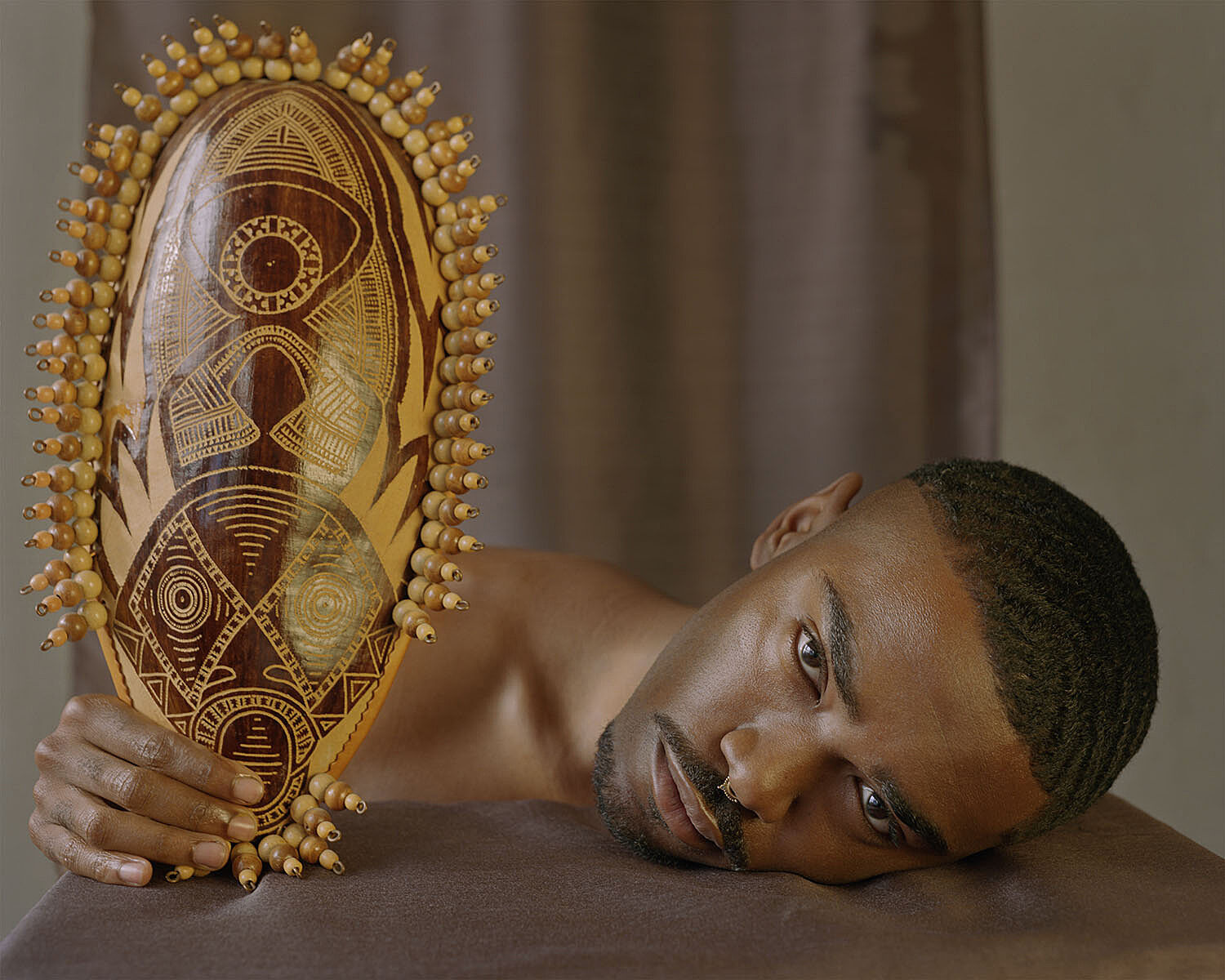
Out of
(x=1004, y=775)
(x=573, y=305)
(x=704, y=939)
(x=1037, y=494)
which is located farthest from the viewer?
(x=573, y=305)

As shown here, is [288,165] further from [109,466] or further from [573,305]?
[573,305]

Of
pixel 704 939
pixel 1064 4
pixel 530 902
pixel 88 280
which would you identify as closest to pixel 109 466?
pixel 88 280

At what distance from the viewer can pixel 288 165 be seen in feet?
2.76

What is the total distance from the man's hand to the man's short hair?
0.56 m

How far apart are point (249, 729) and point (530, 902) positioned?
0.24m

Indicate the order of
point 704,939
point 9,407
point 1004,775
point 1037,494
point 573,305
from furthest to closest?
point 573,305, point 9,407, point 1037,494, point 1004,775, point 704,939

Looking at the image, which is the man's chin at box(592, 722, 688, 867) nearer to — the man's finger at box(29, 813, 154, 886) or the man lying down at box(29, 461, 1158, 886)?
the man lying down at box(29, 461, 1158, 886)

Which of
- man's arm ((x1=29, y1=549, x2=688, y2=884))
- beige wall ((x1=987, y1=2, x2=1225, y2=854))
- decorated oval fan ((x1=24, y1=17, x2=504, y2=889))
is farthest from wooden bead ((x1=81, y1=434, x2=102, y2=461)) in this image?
beige wall ((x1=987, y1=2, x2=1225, y2=854))

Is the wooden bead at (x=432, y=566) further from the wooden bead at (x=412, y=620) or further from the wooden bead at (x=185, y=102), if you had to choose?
the wooden bead at (x=185, y=102)

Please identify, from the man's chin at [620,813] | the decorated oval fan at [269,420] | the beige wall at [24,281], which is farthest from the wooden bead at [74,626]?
the beige wall at [24,281]

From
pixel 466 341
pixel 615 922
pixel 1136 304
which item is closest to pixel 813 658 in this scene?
pixel 615 922

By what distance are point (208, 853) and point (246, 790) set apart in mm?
49

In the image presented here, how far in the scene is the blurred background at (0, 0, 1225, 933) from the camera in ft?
5.21

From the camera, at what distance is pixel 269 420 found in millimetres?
809
